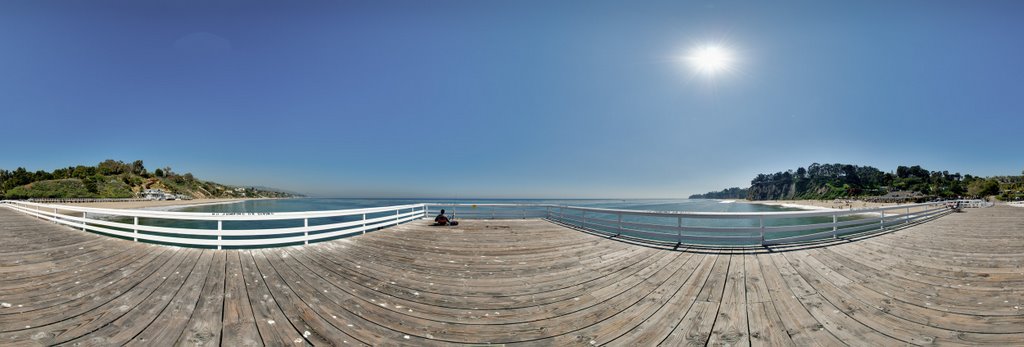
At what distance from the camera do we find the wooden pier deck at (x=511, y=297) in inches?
110

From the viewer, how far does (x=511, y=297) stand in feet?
12.3

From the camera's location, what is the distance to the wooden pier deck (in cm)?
279

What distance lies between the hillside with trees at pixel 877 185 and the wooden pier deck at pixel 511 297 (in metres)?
98.1

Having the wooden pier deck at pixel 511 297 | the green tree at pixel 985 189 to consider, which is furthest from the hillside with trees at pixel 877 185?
the wooden pier deck at pixel 511 297

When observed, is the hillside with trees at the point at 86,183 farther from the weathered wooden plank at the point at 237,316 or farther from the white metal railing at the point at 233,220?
the weathered wooden plank at the point at 237,316

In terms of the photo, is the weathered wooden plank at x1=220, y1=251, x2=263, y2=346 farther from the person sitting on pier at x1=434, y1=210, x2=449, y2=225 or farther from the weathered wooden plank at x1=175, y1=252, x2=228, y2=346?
the person sitting on pier at x1=434, y1=210, x2=449, y2=225

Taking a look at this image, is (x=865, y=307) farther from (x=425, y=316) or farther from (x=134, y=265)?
(x=134, y=265)

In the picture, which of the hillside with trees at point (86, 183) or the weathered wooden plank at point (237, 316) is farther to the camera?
the hillside with trees at point (86, 183)

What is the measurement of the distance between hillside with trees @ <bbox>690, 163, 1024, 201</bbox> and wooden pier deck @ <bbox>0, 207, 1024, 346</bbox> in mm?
98053

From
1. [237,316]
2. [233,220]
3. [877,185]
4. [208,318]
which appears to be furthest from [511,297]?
[877,185]

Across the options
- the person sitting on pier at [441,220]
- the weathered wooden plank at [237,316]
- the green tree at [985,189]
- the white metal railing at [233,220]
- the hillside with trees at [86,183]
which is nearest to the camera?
the weathered wooden plank at [237,316]

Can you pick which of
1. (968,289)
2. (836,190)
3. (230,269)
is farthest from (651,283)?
(836,190)

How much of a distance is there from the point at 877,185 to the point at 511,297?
14739 cm

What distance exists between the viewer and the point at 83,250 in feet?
22.7
